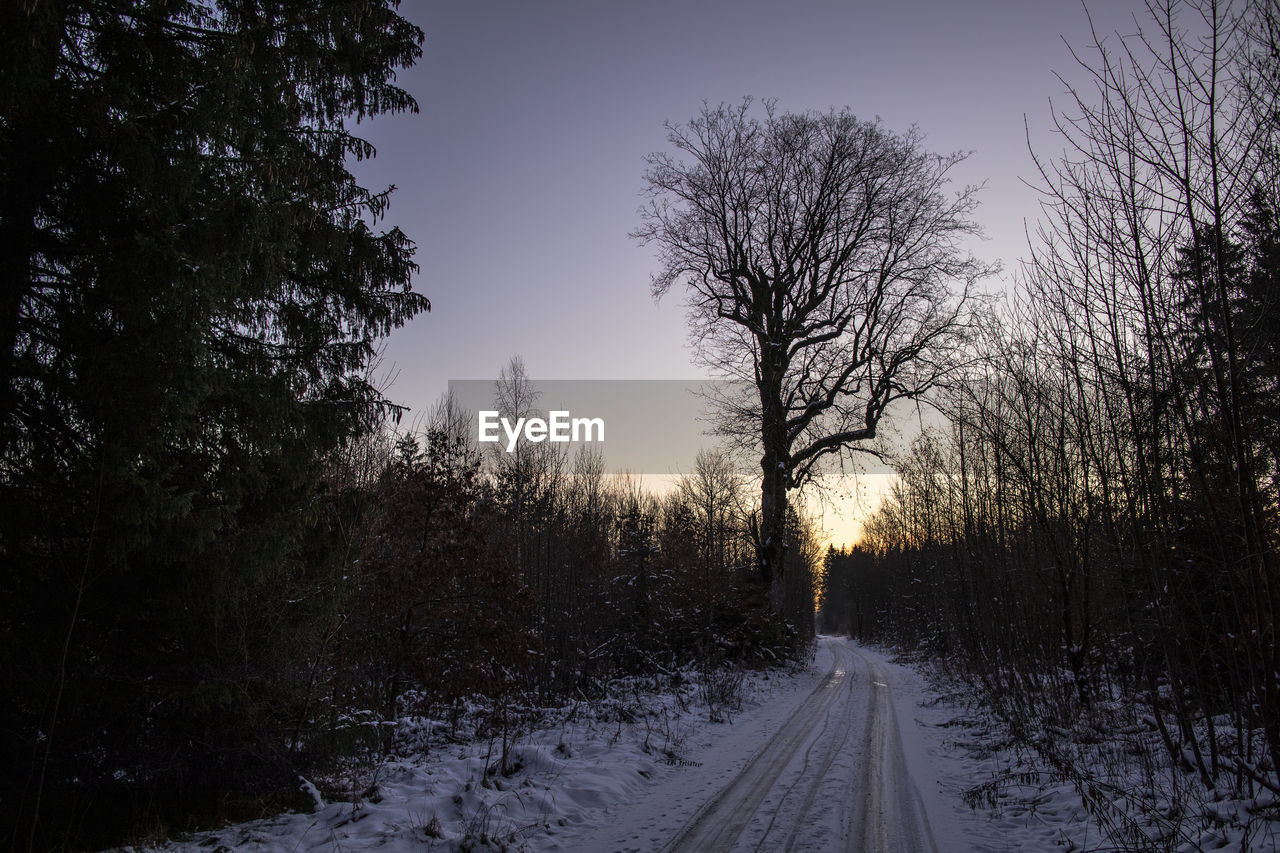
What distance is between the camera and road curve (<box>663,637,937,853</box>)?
5172mm

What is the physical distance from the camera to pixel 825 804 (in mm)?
6113

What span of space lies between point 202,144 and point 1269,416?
937cm

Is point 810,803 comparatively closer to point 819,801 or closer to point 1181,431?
point 819,801

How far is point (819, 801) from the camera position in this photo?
245 inches

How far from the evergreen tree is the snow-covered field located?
106cm

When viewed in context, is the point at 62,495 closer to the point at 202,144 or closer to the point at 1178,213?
the point at 202,144

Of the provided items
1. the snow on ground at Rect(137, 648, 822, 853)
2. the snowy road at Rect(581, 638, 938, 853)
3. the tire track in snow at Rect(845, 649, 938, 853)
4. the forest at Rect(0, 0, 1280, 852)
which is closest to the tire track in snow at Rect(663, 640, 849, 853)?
the snowy road at Rect(581, 638, 938, 853)

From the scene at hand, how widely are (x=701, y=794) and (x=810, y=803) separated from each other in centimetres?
119

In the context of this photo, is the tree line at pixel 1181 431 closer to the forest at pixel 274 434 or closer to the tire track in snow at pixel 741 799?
the forest at pixel 274 434

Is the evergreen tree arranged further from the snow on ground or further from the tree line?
the tree line

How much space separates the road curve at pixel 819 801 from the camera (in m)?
5.17

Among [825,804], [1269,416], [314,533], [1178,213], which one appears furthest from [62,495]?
[1269,416]

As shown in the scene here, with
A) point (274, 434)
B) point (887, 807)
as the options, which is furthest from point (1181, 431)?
point (274, 434)

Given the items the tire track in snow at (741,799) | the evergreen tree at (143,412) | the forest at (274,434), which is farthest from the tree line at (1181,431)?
the evergreen tree at (143,412)
